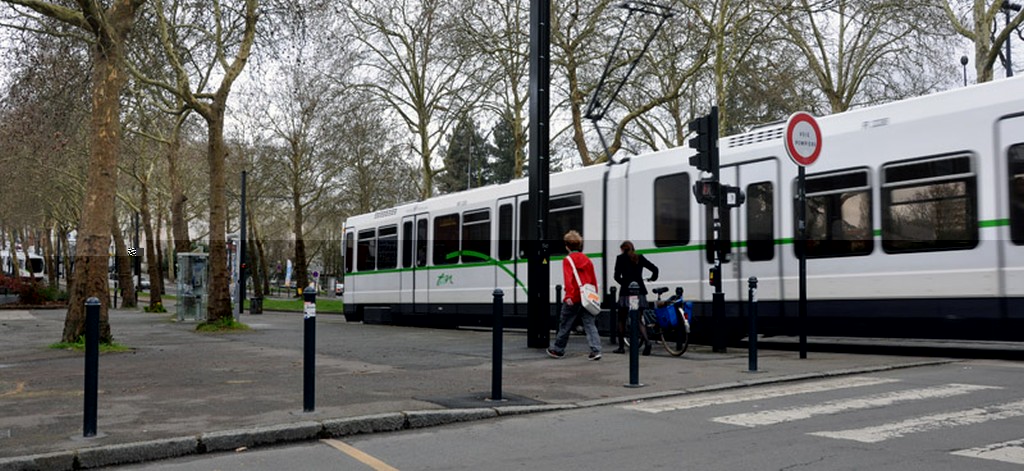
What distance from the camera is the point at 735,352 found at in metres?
12.9

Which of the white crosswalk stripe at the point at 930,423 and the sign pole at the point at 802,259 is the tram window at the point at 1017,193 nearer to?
the sign pole at the point at 802,259

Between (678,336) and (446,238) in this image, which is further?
(446,238)

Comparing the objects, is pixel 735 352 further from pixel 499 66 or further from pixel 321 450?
pixel 499 66

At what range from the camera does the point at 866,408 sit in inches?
294

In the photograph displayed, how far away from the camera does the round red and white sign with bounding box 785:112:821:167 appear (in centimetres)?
1122

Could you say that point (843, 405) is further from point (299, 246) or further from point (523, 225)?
point (299, 246)

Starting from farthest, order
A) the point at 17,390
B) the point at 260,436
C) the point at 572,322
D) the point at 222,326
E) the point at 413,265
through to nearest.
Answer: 1. the point at 413,265
2. the point at 222,326
3. the point at 572,322
4. the point at 17,390
5. the point at 260,436

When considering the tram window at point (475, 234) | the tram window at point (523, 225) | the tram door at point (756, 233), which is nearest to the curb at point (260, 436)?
the tram door at point (756, 233)

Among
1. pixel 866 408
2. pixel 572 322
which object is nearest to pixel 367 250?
pixel 572 322

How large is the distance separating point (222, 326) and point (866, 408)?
1706 centimetres

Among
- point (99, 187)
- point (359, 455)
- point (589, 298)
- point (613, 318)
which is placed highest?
point (99, 187)

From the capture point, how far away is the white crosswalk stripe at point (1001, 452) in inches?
213

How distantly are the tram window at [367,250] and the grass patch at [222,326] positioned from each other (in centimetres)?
459

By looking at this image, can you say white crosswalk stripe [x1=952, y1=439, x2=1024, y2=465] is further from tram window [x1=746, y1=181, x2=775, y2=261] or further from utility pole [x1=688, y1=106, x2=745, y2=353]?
tram window [x1=746, y1=181, x2=775, y2=261]
